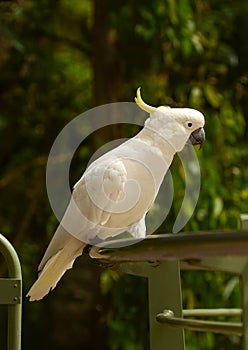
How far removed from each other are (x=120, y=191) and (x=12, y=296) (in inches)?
11.1

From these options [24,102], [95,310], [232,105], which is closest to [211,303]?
[95,310]

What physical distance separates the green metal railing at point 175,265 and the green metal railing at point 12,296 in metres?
0.12

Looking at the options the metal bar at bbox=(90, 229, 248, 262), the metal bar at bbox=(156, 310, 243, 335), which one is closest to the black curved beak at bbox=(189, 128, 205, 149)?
the metal bar at bbox=(156, 310, 243, 335)

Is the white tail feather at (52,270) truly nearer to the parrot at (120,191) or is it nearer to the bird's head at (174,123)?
the parrot at (120,191)

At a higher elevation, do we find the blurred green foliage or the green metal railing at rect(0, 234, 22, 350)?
the blurred green foliage

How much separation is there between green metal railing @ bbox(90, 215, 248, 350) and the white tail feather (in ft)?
0.38

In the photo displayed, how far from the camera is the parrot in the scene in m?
1.11

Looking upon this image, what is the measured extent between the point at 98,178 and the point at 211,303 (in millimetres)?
1051

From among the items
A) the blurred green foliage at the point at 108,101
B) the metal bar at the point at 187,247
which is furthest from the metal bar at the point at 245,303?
the blurred green foliage at the point at 108,101

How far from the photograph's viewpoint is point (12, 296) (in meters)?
0.90

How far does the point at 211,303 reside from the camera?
2.04 metres

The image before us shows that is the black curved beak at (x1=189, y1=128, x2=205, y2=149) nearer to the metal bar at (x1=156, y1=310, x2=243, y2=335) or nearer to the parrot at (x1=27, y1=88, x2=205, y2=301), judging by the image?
the parrot at (x1=27, y1=88, x2=205, y2=301)

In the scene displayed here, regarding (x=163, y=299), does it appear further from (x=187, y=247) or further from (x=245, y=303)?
(x=187, y=247)

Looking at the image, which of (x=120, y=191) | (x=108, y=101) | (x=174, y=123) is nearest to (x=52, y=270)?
(x=120, y=191)
